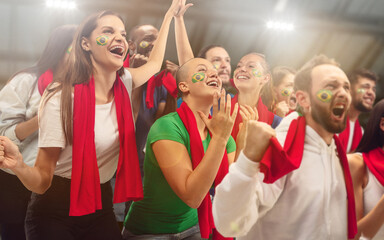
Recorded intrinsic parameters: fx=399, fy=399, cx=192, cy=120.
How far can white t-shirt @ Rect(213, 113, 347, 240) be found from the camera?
6.05ft

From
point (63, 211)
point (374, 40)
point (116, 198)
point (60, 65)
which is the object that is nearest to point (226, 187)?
point (116, 198)

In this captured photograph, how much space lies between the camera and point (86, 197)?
2.00 meters

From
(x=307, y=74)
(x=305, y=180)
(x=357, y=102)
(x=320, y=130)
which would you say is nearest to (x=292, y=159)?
(x=305, y=180)

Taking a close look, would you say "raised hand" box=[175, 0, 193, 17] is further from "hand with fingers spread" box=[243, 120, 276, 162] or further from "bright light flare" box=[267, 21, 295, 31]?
"hand with fingers spread" box=[243, 120, 276, 162]

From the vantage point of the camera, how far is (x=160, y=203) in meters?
2.05

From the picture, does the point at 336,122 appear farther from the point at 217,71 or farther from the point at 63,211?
the point at 63,211

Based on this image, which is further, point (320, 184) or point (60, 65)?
point (60, 65)

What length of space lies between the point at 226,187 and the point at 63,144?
0.89m

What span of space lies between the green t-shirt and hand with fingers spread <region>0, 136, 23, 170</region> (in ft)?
2.06

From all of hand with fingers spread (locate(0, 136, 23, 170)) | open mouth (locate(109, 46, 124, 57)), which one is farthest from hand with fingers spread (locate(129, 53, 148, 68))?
hand with fingers spread (locate(0, 136, 23, 170))

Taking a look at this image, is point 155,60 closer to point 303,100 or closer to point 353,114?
point 303,100

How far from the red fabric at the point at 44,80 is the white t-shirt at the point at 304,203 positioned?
112 cm

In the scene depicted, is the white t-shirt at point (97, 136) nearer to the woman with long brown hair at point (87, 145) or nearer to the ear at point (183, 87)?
the woman with long brown hair at point (87, 145)

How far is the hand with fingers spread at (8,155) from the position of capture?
1.82 m
